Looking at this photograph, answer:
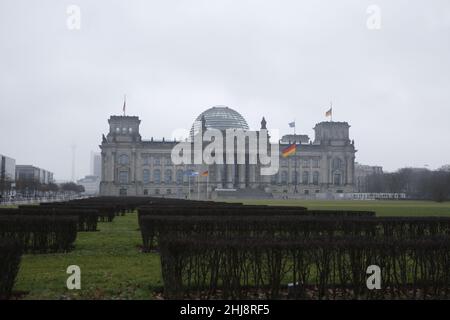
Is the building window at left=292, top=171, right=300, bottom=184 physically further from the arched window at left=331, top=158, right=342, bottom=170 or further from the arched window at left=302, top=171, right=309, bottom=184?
the arched window at left=331, top=158, right=342, bottom=170

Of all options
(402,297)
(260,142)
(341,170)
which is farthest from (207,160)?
(402,297)

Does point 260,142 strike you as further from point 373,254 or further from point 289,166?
point 373,254

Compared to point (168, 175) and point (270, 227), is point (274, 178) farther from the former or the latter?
point (270, 227)

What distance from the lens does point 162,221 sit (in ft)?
63.1

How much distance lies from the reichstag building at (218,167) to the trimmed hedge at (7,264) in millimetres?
123943

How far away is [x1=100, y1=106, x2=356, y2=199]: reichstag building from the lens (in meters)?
144

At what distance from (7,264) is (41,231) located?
8336 millimetres

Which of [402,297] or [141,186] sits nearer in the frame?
[402,297]

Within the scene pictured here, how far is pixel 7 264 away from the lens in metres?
10.1

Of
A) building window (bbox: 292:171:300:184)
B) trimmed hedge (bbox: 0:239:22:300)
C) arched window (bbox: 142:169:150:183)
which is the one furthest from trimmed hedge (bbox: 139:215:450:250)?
building window (bbox: 292:171:300:184)

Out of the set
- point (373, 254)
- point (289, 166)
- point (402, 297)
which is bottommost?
point (402, 297)

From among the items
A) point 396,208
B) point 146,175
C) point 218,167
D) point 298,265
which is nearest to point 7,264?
point 298,265
